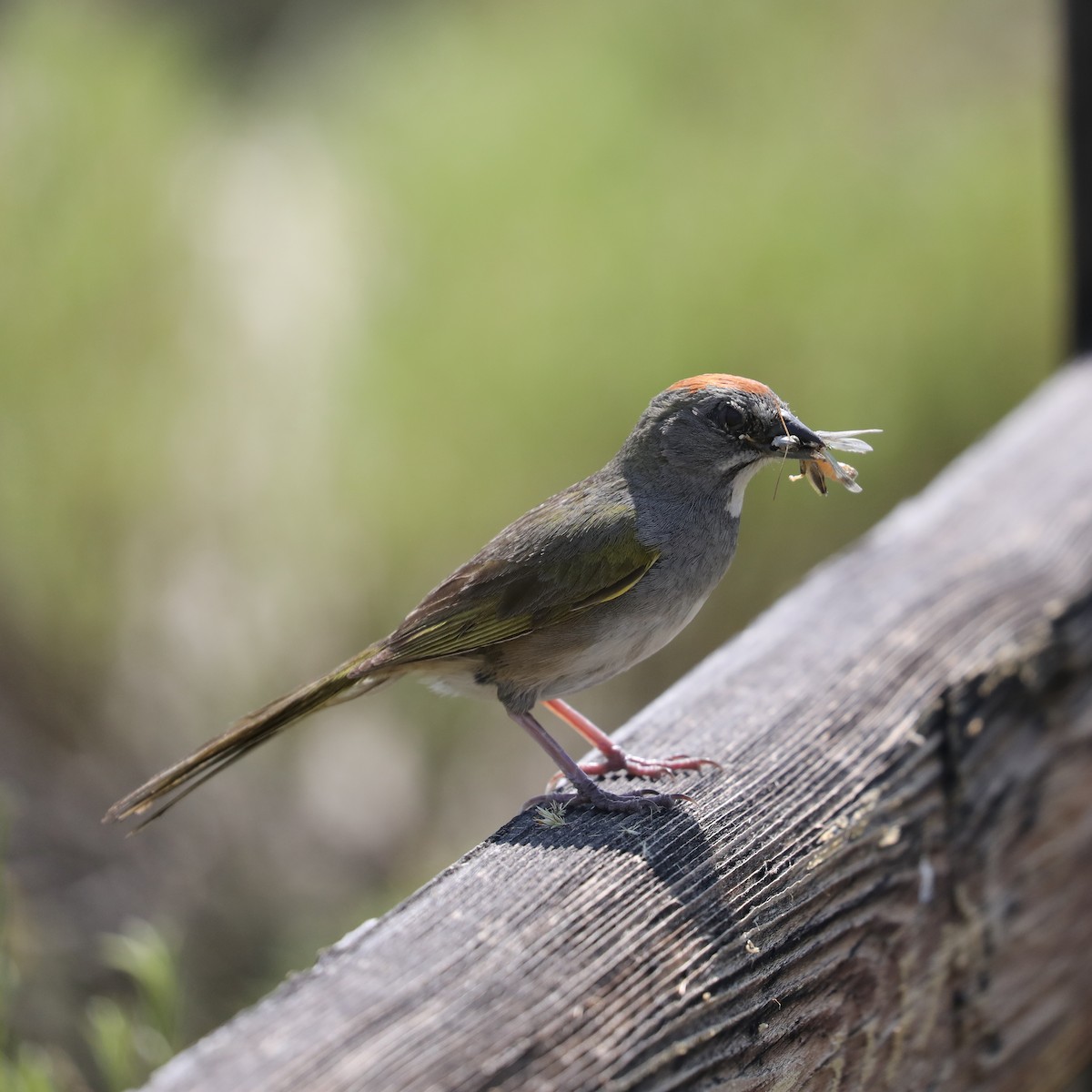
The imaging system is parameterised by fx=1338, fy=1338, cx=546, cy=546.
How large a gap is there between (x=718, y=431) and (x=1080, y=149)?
2.30 meters

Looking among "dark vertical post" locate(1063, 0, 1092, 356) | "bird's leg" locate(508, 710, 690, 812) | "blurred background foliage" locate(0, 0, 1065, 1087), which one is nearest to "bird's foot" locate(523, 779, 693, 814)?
"bird's leg" locate(508, 710, 690, 812)

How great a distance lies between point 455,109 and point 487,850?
21.1 feet

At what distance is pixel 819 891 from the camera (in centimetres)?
196

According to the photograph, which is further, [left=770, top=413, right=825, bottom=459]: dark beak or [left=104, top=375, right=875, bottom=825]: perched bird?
[left=104, top=375, right=875, bottom=825]: perched bird

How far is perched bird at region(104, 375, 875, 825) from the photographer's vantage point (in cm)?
266

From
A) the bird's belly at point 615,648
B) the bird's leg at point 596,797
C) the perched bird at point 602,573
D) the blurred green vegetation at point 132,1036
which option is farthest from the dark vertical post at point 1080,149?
the blurred green vegetation at point 132,1036

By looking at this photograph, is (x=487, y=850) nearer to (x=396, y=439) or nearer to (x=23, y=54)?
(x=396, y=439)

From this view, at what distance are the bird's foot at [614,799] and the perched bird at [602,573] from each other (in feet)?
1.37

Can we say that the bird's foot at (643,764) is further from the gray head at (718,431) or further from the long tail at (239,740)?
the gray head at (718,431)

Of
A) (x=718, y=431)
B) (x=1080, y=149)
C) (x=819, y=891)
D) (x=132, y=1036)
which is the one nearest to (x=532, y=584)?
(x=718, y=431)

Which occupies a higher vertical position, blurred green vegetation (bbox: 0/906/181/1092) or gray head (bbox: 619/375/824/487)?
gray head (bbox: 619/375/824/487)

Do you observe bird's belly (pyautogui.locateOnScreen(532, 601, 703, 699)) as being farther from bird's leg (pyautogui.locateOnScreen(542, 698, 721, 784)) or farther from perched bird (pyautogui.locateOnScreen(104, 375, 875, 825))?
bird's leg (pyautogui.locateOnScreen(542, 698, 721, 784))

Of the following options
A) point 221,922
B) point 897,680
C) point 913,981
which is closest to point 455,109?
point 221,922

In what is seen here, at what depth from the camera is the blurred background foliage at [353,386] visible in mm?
5984
